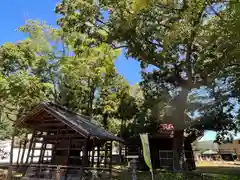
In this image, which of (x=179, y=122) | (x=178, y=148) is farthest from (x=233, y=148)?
(x=179, y=122)

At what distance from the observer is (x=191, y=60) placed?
1620cm

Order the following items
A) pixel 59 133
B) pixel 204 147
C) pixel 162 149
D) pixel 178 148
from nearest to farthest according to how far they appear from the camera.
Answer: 1. pixel 59 133
2. pixel 178 148
3. pixel 162 149
4. pixel 204 147

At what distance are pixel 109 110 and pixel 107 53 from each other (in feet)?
23.2

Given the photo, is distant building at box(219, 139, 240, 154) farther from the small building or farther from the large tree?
the large tree

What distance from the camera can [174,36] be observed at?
13.3 meters

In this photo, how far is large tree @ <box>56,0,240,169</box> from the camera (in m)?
13.1

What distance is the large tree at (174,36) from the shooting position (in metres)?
13.1

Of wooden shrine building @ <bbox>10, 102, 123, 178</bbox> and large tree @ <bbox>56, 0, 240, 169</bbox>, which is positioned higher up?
large tree @ <bbox>56, 0, 240, 169</bbox>

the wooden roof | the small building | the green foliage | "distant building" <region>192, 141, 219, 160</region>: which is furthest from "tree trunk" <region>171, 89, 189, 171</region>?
"distant building" <region>192, 141, 219, 160</region>

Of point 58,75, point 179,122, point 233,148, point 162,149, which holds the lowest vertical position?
point 162,149

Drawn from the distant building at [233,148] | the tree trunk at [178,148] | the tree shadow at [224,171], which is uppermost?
the distant building at [233,148]

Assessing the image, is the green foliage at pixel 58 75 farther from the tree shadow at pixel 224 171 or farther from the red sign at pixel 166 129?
the tree shadow at pixel 224 171

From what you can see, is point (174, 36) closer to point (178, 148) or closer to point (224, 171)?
point (178, 148)

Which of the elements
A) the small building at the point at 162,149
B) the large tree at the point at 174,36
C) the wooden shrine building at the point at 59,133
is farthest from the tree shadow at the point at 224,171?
the wooden shrine building at the point at 59,133
